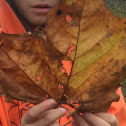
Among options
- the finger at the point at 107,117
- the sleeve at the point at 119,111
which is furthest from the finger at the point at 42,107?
the sleeve at the point at 119,111

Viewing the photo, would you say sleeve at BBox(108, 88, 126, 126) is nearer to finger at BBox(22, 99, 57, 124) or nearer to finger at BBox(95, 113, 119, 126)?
finger at BBox(95, 113, 119, 126)

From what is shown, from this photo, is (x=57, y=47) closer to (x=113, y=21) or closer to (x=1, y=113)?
(x=113, y=21)

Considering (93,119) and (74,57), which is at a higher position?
(74,57)

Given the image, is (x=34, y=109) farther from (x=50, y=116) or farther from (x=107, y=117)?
(x=107, y=117)

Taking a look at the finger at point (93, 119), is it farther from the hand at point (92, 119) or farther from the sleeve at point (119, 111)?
the sleeve at point (119, 111)

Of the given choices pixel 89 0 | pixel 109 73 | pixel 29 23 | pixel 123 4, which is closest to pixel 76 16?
pixel 89 0

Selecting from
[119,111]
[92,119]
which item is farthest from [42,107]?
[119,111]

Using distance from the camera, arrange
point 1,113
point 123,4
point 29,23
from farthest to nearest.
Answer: point 123,4
point 29,23
point 1,113
